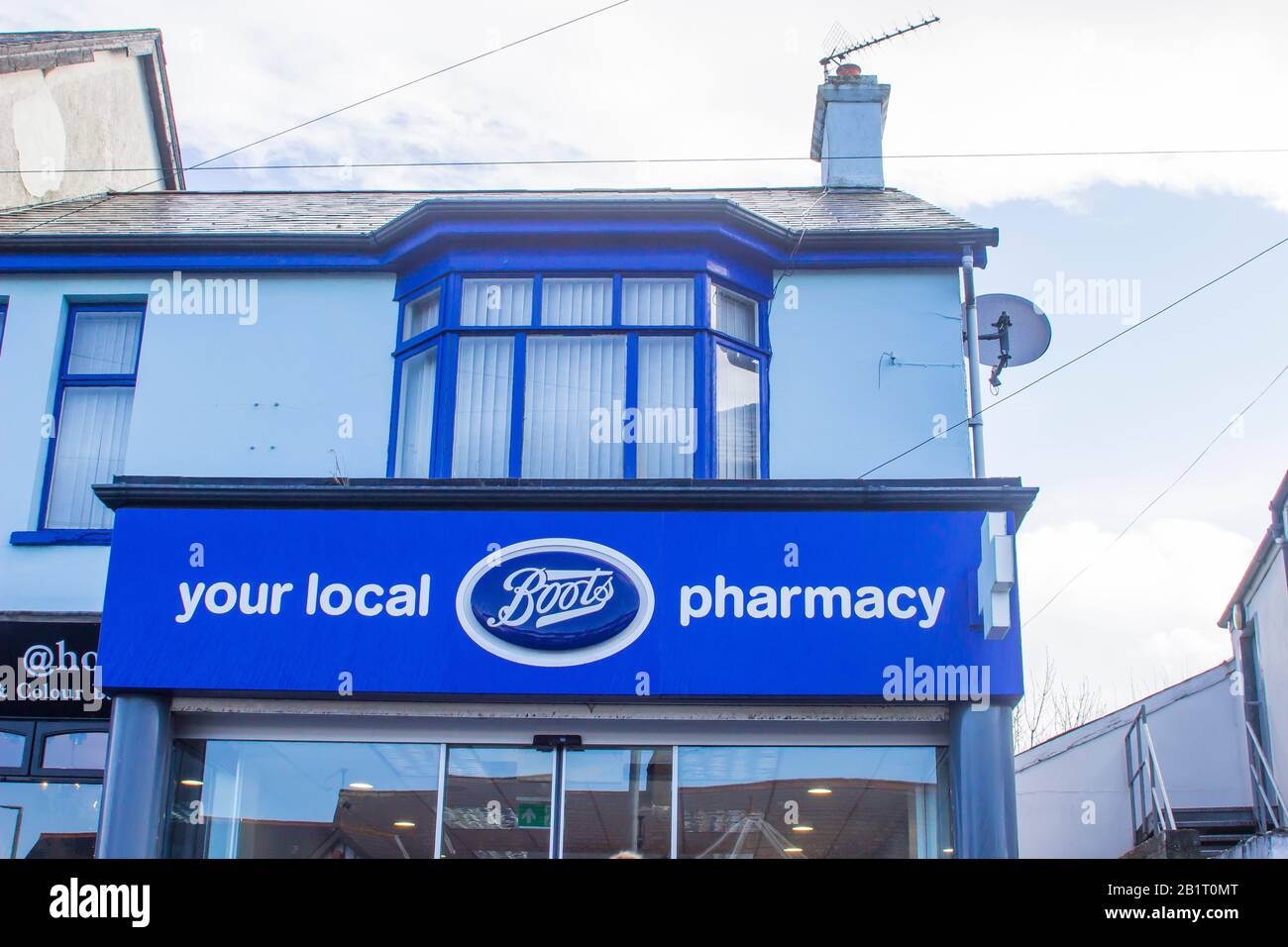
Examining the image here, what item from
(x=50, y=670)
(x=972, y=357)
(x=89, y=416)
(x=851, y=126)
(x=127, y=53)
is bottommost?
(x=50, y=670)

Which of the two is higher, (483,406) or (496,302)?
(496,302)

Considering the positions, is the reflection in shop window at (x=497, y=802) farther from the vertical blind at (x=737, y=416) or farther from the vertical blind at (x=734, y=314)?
the vertical blind at (x=734, y=314)

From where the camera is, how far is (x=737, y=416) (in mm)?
11125

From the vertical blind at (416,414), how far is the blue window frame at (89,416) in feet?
7.82

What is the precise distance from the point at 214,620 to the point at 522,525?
226 cm

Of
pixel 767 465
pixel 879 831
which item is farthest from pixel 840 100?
pixel 879 831

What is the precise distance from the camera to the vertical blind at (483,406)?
10906mm

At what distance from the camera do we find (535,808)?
32.0ft

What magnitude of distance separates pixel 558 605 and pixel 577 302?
273 centimetres

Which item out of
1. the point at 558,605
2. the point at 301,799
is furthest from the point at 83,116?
the point at 558,605

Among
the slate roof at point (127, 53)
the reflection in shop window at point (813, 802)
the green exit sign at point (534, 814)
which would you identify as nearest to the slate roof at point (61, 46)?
the slate roof at point (127, 53)

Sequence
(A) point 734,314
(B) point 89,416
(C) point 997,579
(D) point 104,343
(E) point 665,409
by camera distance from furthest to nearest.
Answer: (D) point 104,343
(B) point 89,416
(A) point 734,314
(E) point 665,409
(C) point 997,579

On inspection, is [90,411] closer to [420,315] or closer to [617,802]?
[420,315]

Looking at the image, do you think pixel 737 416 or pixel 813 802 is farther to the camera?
pixel 737 416
